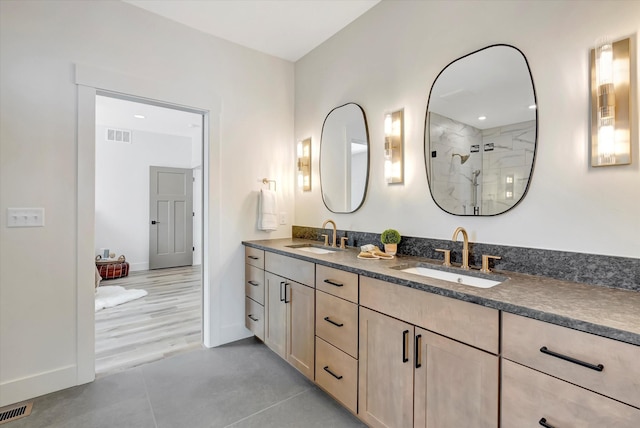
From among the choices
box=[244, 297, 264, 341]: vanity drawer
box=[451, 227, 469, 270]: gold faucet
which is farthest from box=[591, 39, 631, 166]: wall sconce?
box=[244, 297, 264, 341]: vanity drawer

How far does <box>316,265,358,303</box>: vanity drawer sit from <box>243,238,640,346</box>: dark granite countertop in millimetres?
105

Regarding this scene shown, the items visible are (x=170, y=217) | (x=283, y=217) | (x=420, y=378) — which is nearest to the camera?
(x=420, y=378)

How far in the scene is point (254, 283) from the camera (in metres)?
2.76

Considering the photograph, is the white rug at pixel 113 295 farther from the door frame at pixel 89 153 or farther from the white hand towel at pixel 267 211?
the white hand towel at pixel 267 211

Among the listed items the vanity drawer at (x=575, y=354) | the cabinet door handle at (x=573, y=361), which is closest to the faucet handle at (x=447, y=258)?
the vanity drawer at (x=575, y=354)

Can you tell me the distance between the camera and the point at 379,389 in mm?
1554

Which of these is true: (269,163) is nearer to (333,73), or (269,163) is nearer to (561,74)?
(333,73)

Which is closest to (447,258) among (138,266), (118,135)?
(138,266)

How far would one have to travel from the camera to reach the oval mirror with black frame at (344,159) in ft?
8.24

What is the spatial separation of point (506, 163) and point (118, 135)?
6.45 meters

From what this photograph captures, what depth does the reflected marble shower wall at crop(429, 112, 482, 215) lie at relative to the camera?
1.82 m

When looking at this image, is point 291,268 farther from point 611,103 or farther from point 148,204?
point 148,204

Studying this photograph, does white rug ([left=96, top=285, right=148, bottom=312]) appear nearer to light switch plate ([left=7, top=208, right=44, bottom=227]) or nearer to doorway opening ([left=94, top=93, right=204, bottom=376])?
doorway opening ([left=94, top=93, right=204, bottom=376])

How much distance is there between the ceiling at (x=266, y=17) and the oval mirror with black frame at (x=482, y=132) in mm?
1058
